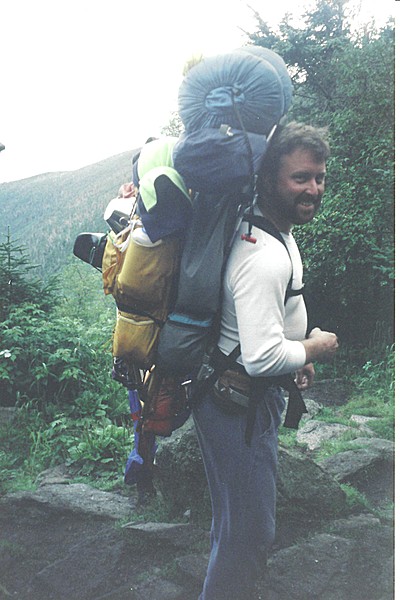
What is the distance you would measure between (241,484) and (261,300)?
26.7 inches

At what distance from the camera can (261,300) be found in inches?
64.2

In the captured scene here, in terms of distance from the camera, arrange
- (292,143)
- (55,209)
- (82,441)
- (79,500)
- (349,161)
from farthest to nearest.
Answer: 1. (55,209)
2. (349,161)
3. (82,441)
4. (79,500)
5. (292,143)

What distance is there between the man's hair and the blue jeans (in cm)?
75

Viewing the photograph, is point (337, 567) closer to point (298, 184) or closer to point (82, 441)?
point (298, 184)

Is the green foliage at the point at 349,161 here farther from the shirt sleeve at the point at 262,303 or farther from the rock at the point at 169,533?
the rock at the point at 169,533

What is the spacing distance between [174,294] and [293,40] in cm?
338

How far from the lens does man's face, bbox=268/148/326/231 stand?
1.76 meters

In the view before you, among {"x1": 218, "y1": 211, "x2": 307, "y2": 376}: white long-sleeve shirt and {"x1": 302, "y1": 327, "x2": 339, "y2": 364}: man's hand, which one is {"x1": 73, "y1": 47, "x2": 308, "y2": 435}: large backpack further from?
{"x1": 302, "y1": 327, "x2": 339, "y2": 364}: man's hand

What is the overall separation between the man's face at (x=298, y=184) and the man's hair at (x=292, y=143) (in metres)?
0.01

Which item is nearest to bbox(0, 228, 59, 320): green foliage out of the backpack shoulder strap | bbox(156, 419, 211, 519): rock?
bbox(156, 419, 211, 519): rock

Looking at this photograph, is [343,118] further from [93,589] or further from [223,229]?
[93,589]

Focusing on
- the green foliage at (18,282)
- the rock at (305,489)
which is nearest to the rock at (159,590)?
the rock at (305,489)

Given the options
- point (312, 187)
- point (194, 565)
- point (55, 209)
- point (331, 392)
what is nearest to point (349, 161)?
point (331, 392)

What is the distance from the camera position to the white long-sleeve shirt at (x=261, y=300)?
64.5 inches
